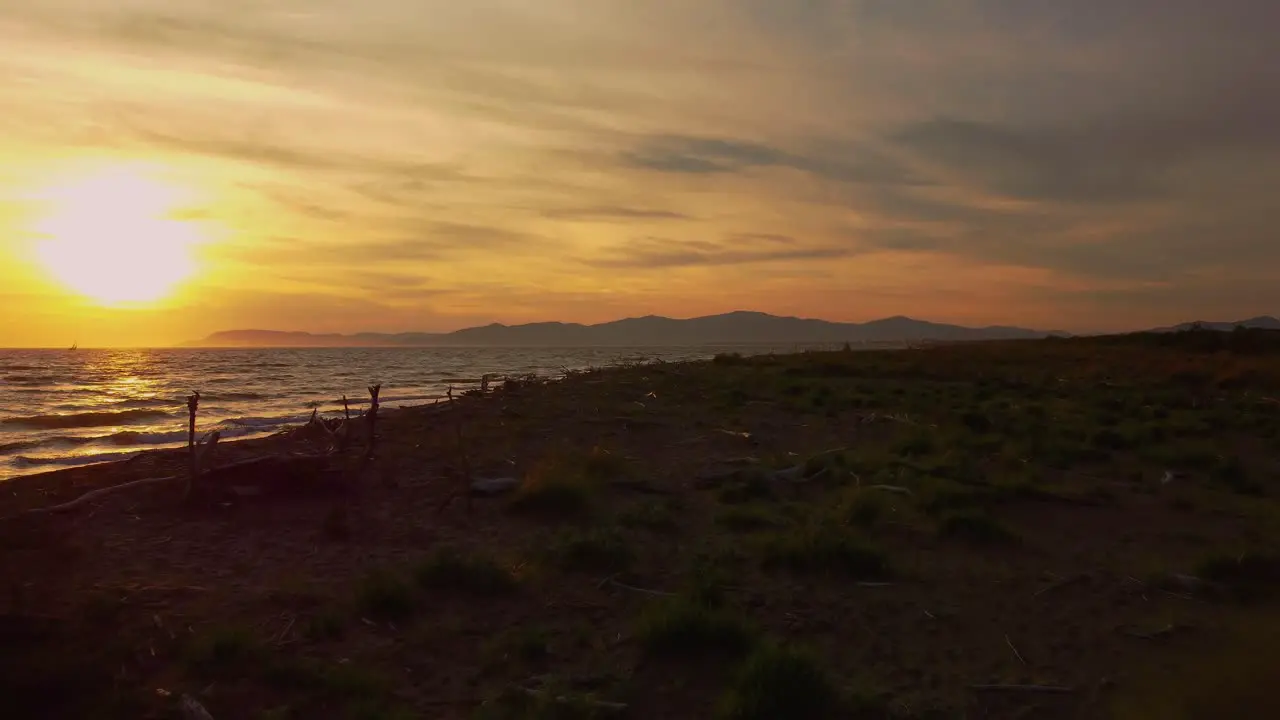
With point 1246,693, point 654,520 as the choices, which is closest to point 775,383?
point 654,520

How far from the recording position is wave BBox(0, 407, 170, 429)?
81.5ft

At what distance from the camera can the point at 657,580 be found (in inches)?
305

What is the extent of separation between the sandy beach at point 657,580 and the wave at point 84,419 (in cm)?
1351

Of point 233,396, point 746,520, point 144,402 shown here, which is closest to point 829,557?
point 746,520

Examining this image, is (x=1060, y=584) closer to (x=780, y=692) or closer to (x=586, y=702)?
(x=780, y=692)

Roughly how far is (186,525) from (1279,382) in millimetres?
30092

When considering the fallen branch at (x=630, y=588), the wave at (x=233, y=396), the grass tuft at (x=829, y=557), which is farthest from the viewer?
the wave at (x=233, y=396)

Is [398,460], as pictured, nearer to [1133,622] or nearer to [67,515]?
[67,515]

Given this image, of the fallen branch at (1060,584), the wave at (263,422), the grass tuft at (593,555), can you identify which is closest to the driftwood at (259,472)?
the grass tuft at (593,555)

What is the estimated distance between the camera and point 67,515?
9.95 m

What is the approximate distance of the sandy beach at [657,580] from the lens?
5.38m

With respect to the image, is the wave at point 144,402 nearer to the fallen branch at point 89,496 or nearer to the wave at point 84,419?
the wave at point 84,419

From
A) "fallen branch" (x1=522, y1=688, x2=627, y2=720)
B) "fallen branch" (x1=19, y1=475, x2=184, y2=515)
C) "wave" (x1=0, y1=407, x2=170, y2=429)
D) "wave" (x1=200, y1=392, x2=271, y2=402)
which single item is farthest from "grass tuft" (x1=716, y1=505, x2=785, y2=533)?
"wave" (x1=200, y1=392, x2=271, y2=402)

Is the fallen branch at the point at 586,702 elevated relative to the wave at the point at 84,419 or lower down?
elevated
